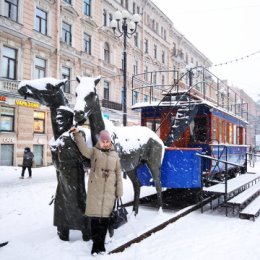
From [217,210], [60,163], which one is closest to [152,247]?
[60,163]

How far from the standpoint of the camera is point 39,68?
66.2 ft

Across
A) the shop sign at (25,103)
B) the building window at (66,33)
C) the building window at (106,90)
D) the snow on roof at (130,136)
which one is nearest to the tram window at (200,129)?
the snow on roof at (130,136)

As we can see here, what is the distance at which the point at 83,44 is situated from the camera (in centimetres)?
2417

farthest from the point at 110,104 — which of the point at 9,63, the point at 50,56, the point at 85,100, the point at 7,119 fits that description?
the point at 85,100

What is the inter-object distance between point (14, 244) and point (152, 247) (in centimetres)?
211

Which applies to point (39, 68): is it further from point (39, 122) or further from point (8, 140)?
point (8, 140)

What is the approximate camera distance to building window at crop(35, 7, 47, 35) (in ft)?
66.3

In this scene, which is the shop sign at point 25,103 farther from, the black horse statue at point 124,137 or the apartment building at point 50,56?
the black horse statue at point 124,137

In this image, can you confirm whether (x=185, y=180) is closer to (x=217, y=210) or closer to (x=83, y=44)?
(x=217, y=210)

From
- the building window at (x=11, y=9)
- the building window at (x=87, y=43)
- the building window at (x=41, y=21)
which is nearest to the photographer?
the building window at (x=11, y=9)

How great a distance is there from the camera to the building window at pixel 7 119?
17.5 meters

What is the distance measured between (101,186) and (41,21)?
18.8 metres

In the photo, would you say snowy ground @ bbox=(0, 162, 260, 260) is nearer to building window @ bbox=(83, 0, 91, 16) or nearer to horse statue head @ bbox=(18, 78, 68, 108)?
horse statue head @ bbox=(18, 78, 68, 108)

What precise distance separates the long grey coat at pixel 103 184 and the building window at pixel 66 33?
19498 mm
